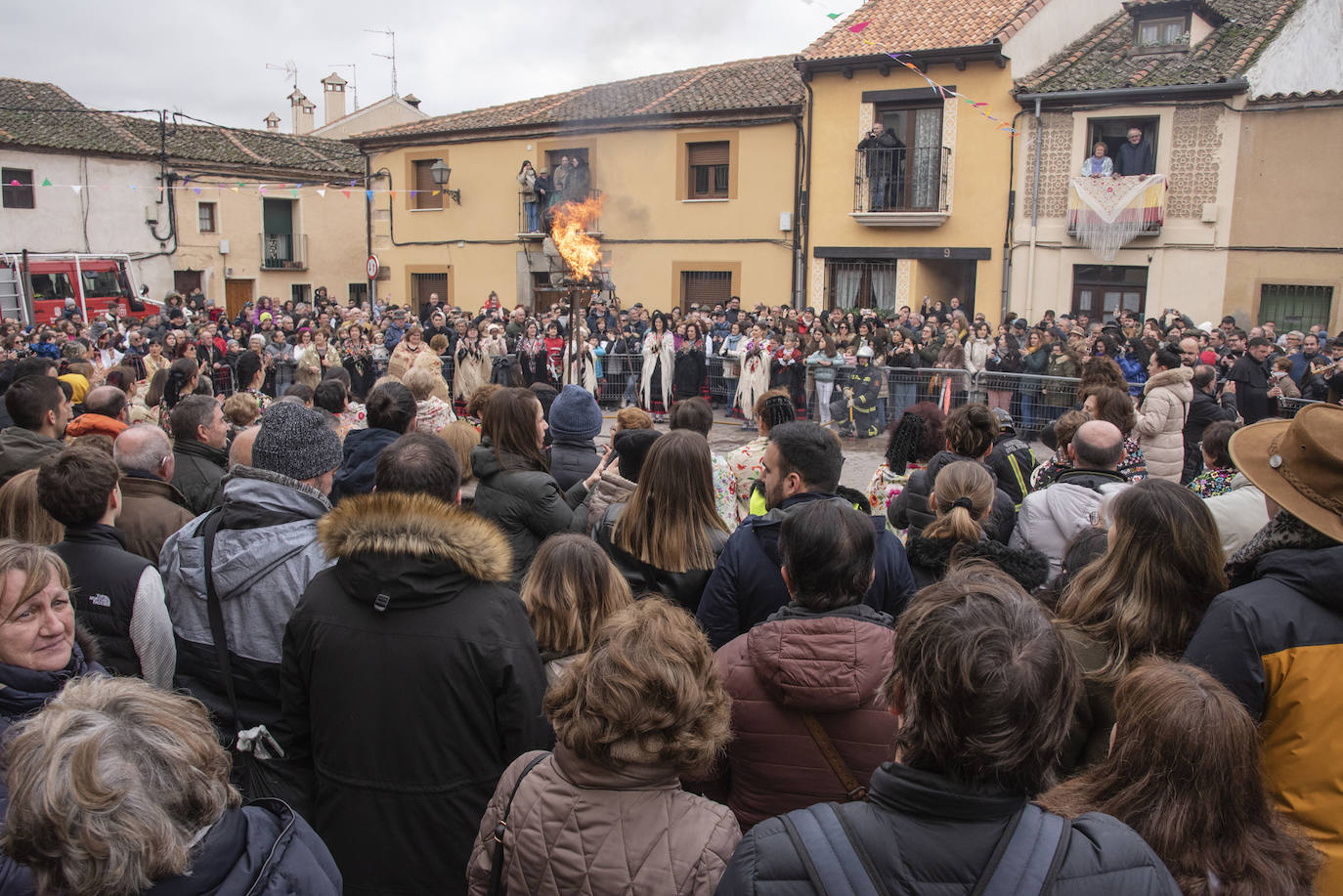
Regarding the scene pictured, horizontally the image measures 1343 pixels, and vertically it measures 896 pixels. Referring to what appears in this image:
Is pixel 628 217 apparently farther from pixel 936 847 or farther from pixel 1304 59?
pixel 936 847

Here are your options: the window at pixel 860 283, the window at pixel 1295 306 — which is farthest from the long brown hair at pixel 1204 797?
the window at pixel 860 283

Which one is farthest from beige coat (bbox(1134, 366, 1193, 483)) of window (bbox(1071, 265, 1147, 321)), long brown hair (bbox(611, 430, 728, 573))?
window (bbox(1071, 265, 1147, 321))

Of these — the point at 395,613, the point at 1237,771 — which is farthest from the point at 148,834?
the point at 1237,771

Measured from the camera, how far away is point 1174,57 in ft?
62.5

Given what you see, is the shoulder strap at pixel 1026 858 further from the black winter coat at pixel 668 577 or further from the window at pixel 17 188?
the window at pixel 17 188

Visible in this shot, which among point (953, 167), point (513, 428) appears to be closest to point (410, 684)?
point (513, 428)

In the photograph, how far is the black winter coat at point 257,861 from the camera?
1609 mm

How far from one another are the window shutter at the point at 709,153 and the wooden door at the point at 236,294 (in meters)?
Result: 16.7

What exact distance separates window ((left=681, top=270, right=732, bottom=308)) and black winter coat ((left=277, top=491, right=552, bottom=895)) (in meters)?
20.8

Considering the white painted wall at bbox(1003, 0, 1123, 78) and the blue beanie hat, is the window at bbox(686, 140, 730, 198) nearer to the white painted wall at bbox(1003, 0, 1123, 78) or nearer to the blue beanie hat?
the white painted wall at bbox(1003, 0, 1123, 78)

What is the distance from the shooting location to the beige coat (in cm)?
738

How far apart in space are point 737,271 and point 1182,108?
930 cm

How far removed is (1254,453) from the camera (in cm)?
239

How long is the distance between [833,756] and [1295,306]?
19.2m
